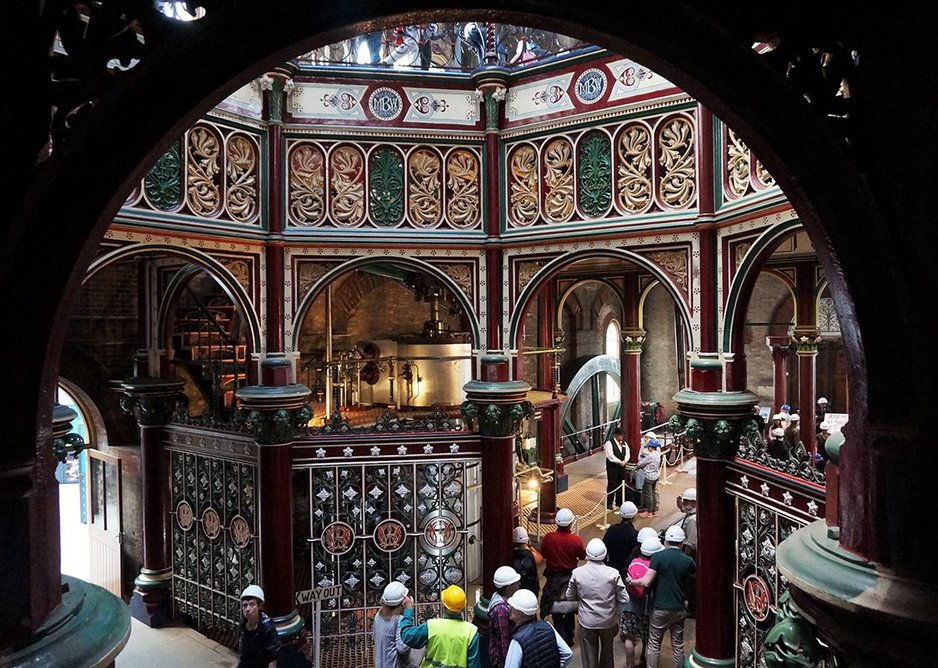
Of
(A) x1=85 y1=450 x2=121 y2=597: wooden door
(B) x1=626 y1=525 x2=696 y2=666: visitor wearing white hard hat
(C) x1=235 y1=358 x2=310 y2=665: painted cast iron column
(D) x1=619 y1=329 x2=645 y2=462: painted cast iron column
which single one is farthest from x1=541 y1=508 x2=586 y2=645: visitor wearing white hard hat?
(A) x1=85 y1=450 x2=121 y2=597: wooden door

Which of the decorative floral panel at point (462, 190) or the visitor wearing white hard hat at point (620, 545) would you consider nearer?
the visitor wearing white hard hat at point (620, 545)

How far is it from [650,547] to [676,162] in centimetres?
371

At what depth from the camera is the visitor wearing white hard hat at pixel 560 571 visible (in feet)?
21.2

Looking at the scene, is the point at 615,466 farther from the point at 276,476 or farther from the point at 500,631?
the point at 500,631

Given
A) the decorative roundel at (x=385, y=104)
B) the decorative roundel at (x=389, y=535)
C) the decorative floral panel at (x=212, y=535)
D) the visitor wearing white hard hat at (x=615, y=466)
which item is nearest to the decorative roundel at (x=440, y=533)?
the decorative roundel at (x=389, y=535)

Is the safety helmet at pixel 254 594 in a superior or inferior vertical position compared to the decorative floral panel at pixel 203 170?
inferior

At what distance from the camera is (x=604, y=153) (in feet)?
21.5

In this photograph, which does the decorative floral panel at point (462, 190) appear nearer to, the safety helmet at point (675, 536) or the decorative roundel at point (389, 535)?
the decorative roundel at point (389, 535)

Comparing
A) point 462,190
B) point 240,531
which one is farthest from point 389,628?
point 462,190

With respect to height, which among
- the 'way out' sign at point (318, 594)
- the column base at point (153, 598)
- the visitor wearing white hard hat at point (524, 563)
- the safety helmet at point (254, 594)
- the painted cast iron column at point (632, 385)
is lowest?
the column base at point (153, 598)

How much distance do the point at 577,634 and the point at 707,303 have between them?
13.6 ft

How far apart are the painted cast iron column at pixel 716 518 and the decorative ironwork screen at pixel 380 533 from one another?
8.10ft

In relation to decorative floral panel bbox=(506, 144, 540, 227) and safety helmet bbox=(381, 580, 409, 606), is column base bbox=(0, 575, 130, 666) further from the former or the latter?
decorative floral panel bbox=(506, 144, 540, 227)

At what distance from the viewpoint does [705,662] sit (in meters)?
5.57
